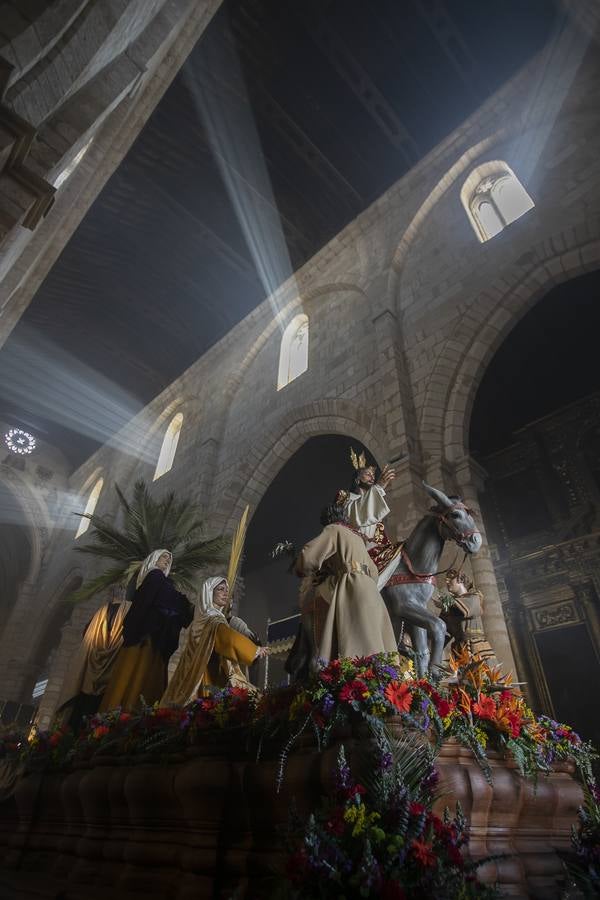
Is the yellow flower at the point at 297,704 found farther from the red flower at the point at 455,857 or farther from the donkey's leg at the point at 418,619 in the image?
the donkey's leg at the point at 418,619

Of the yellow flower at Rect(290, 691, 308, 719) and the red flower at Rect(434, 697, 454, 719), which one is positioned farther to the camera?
the yellow flower at Rect(290, 691, 308, 719)

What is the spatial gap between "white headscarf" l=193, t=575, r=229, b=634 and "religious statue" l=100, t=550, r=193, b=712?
0.51 metres

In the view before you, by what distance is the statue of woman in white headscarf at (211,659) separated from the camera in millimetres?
4281

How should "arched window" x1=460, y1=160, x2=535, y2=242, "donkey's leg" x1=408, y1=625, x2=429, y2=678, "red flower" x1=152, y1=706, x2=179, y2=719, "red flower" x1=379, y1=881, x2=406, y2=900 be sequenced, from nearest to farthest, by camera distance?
"red flower" x1=379, y1=881, x2=406, y2=900, "red flower" x1=152, y1=706, x2=179, y2=719, "donkey's leg" x1=408, y1=625, x2=429, y2=678, "arched window" x1=460, y1=160, x2=535, y2=242

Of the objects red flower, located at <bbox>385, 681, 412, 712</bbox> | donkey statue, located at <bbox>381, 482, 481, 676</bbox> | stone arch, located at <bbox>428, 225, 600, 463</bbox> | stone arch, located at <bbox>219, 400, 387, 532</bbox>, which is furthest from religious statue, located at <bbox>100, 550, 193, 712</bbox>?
stone arch, located at <bbox>219, 400, 387, 532</bbox>

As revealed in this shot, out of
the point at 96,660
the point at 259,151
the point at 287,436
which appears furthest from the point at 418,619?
the point at 259,151

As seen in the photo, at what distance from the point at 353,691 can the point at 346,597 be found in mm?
899

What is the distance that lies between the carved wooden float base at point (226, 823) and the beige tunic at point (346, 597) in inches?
30.4

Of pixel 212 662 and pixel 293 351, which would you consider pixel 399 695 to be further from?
pixel 293 351

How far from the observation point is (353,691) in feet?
7.40

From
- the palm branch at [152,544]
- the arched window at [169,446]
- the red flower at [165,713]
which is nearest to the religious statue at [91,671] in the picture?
the palm branch at [152,544]

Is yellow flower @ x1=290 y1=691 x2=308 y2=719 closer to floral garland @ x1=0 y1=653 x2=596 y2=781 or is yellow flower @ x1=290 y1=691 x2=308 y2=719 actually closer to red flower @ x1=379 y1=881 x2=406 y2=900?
floral garland @ x1=0 y1=653 x2=596 y2=781

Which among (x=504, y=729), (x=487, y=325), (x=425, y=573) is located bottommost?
(x=504, y=729)

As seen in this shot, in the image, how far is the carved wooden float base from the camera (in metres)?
2.12
